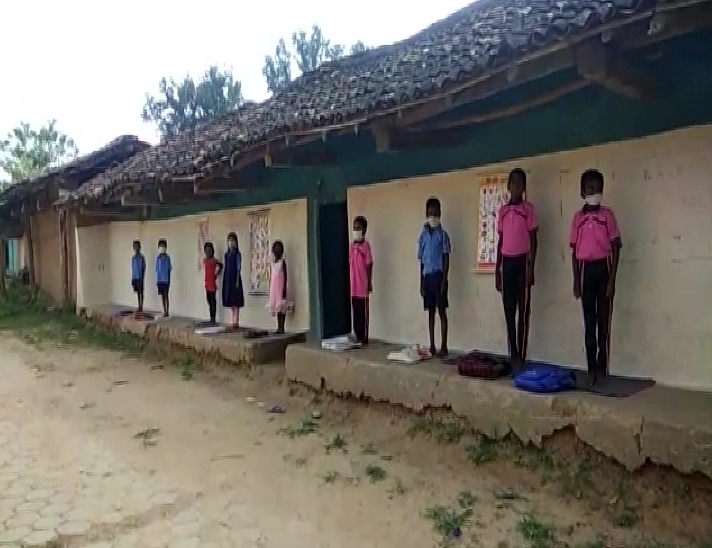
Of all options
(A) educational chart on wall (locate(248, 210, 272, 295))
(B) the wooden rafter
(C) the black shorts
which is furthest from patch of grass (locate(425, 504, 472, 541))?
(A) educational chart on wall (locate(248, 210, 272, 295))

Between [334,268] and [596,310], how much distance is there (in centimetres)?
440

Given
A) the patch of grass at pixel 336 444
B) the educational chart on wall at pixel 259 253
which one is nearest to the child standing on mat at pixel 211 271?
the educational chart on wall at pixel 259 253

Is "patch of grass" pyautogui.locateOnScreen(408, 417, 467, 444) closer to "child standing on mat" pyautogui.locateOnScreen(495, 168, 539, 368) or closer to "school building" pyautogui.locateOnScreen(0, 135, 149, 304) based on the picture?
"child standing on mat" pyautogui.locateOnScreen(495, 168, 539, 368)

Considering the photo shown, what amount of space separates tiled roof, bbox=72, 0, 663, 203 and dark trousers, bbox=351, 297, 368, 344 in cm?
205

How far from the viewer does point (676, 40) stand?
418 cm

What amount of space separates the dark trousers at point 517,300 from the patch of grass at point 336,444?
5.53 feet

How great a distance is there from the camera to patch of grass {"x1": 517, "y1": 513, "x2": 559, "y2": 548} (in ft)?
12.8

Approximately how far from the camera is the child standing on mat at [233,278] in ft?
32.6

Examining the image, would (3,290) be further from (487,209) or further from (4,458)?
(487,209)

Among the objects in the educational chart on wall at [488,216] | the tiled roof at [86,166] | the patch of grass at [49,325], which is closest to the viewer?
the educational chart on wall at [488,216]

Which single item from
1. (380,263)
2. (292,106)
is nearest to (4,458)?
(380,263)

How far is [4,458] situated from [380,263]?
4196 mm

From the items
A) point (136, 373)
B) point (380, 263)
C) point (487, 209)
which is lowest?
point (136, 373)

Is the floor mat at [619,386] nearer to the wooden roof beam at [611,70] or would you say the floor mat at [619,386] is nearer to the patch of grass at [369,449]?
the patch of grass at [369,449]
